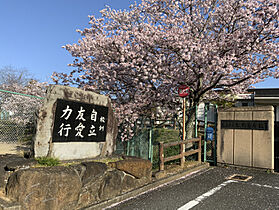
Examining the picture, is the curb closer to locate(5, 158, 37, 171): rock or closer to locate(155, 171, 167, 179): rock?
locate(155, 171, 167, 179): rock

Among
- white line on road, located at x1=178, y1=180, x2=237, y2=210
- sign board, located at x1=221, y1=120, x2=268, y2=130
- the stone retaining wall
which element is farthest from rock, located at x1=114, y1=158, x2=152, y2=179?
sign board, located at x1=221, y1=120, x2=268, y2=130

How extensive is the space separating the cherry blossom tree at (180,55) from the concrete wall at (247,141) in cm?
165

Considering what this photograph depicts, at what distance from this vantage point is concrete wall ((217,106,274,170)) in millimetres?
7285

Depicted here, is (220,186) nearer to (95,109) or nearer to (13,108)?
(95,109)

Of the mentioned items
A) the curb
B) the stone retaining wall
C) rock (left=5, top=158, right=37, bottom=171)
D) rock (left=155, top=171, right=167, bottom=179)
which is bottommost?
the curb

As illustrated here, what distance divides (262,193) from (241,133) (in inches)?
115

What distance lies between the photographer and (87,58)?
10414mm

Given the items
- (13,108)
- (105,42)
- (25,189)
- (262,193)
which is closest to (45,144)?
(25,189)

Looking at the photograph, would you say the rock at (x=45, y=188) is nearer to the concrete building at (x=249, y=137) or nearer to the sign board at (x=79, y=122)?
the sign board at (x=79, y=122)

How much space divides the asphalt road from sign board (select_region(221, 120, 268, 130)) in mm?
1605

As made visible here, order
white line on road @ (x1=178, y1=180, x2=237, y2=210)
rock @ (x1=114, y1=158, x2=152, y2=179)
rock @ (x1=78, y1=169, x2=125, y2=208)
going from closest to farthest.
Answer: rock @ (x1=78, y1=169, x2=125, y2=208), white line on road @ (x1=178, y1=180, x2=237, y2=210), rock @ (x1=114, y1=158, x2=152, y2=179)

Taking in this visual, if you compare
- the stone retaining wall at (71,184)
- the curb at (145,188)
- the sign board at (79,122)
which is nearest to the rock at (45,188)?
the stone retaining wall at (71,184)

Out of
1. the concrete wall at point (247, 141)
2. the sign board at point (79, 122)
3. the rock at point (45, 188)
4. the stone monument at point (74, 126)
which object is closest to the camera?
the rock at point (45, 188)

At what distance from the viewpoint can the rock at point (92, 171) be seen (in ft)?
14.1
